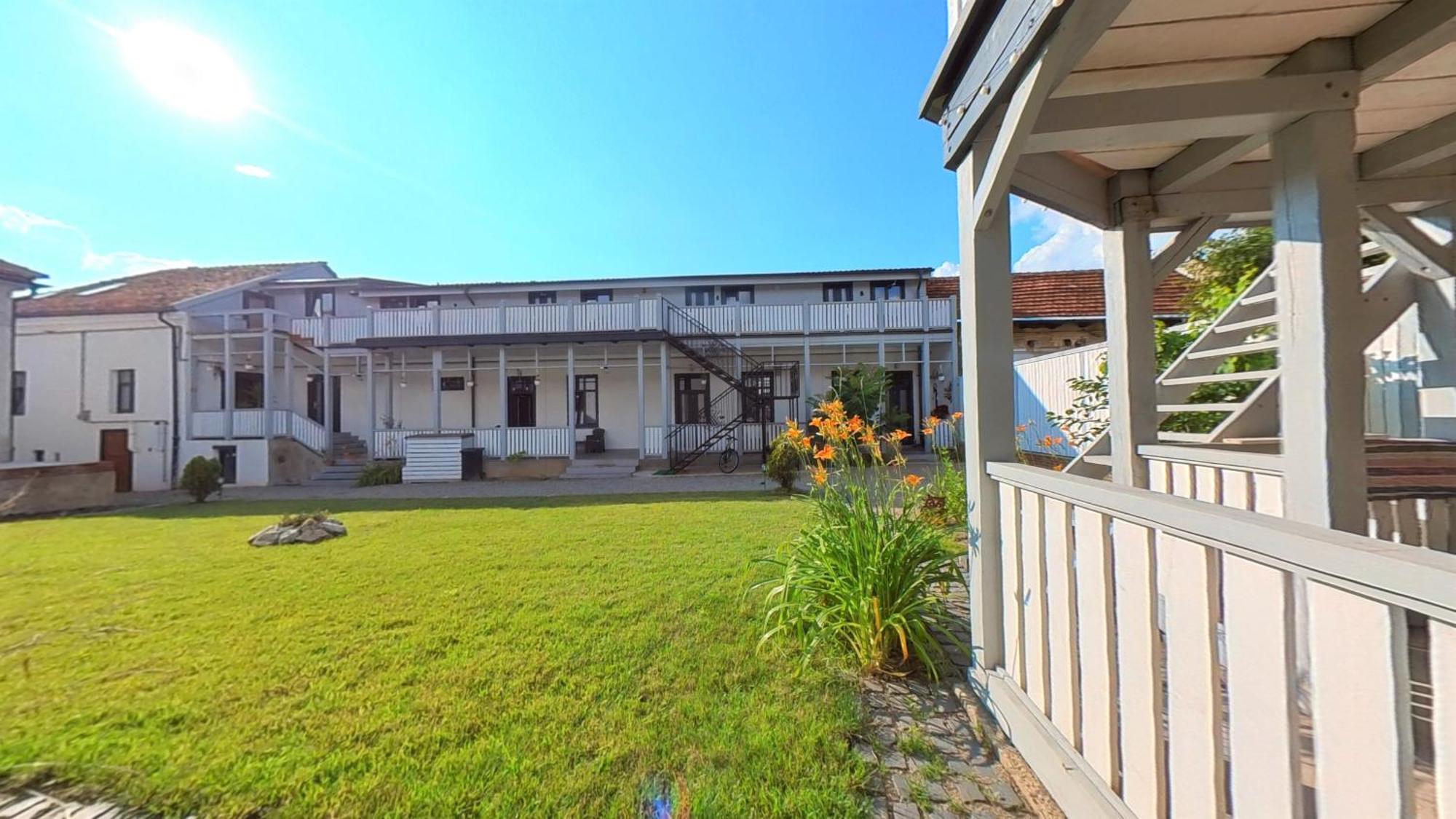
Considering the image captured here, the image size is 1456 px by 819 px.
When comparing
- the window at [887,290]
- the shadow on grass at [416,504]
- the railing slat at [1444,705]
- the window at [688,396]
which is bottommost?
the shadow on grass at [416,504]

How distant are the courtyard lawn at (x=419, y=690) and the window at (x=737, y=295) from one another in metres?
13.8

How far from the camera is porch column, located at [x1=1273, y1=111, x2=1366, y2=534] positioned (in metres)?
1.79

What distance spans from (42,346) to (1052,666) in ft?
79.9

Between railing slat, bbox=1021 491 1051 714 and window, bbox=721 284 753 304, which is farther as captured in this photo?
window, bbox=721 284 753 304

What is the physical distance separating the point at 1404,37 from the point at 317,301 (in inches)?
927

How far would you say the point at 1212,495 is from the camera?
253cm

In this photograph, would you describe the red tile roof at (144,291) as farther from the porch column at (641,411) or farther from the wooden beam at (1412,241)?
the wooden beam at (1412,241)

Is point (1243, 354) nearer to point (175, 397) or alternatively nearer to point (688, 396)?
point (688, 396)

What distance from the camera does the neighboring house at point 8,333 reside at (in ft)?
37.8

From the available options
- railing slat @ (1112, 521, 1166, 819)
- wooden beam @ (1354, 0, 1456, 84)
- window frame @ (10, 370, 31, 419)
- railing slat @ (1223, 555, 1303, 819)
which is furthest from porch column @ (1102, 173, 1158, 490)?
window frame @ (10, 370, 31, 419)

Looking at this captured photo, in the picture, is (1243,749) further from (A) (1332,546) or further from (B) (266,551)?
(B) (266,551)

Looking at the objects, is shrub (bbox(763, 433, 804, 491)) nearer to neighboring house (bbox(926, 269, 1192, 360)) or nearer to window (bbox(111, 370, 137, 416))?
neighboring house (bbox(926, 269, 1192, 360))

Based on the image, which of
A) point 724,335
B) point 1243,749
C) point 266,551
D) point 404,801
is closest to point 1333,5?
point 1243,749

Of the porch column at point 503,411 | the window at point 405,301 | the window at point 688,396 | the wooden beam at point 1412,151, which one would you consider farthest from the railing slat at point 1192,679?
the window at point 405,301
